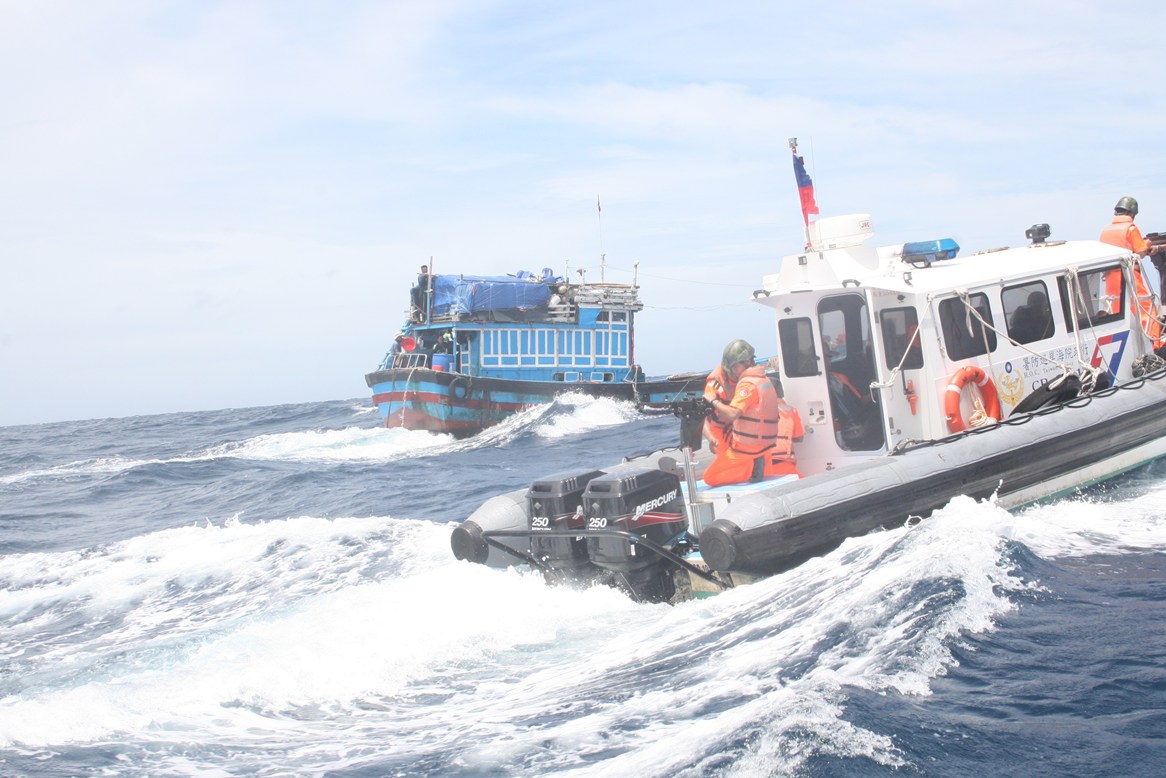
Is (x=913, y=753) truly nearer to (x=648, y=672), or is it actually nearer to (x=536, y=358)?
(x=648, y=672)

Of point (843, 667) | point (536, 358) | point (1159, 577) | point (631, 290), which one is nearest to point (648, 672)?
point (843, 667)

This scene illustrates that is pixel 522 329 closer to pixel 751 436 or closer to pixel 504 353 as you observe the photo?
pixel 504 353

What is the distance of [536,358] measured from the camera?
27391mm

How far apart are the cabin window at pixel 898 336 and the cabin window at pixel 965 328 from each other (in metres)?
0.24

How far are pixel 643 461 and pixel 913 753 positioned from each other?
4.90 meters

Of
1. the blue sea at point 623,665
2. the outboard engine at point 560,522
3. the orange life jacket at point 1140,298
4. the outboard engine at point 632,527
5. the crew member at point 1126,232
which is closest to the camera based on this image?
the blue sea at point 623,665

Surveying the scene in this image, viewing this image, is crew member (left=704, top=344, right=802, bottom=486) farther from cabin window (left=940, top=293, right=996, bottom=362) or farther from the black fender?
the black fender

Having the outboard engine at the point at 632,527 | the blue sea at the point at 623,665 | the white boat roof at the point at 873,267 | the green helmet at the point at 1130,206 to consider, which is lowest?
the blue sea at the point at 623,665

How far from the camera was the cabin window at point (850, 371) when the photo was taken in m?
7.66

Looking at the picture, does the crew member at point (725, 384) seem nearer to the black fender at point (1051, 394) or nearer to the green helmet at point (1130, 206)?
the black fender at point (1051, 394)

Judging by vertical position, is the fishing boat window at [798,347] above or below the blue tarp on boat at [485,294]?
below

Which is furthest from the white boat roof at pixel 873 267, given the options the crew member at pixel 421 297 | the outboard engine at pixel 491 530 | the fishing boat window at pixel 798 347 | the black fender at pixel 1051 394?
the crew member at pixel 421 297

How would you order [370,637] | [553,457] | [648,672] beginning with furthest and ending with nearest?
[553,457]
[370,637]
[648,672]

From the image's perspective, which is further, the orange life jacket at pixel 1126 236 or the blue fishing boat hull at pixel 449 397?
the blue fishing boat hull at pixel 449 397
